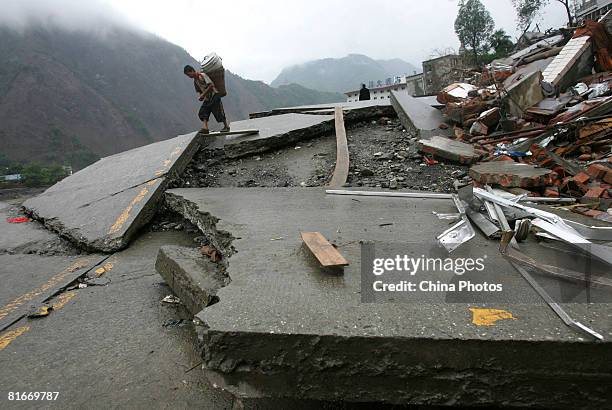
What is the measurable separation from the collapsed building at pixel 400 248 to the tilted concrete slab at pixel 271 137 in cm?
24

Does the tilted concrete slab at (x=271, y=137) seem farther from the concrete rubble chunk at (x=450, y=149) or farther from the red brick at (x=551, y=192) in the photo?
the red brick at (x=551, y=192)

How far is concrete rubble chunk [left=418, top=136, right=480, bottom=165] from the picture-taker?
4320 mm

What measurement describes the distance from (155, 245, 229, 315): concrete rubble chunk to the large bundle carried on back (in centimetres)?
416

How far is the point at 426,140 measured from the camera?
15.9ft

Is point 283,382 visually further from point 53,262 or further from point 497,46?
point 497,46

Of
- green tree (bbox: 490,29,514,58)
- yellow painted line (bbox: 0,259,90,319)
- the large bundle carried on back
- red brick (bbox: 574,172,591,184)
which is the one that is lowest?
yellow painted line (bbox: 0,259,90,319)

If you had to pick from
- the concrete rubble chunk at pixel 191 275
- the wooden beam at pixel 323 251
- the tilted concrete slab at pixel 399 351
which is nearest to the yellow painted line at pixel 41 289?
the concrete rubble chunk at pixel 191 275

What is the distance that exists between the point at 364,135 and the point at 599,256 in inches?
183

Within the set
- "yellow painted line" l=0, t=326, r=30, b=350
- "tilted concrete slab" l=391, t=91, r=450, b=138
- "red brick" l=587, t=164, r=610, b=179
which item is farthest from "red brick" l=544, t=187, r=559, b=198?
"yellow painted line" l=0, t=326, r=30, b=350

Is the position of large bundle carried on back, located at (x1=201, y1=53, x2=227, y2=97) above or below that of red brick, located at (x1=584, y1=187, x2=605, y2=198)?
above

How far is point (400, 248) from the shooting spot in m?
2.10

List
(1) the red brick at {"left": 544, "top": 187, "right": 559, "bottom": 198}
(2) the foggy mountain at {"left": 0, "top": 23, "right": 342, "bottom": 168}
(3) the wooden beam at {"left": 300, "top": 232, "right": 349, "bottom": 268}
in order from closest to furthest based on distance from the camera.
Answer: (3) the wooden beam at {"left": 300, "top": 232, "right": 349, "bottom": 268}, (1) the red brick at {"left": 544, "top": 187, "right": 559, "bottom": 198}, (2) the foggy mountain at {"left": 0, "top": 23, "right": 342, "bottom": 168}

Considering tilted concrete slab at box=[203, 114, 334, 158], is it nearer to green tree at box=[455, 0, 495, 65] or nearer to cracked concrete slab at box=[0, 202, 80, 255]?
cracked concrete slab at box=[0, 202, 80, 255]


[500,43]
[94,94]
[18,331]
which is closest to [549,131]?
[18,331]
